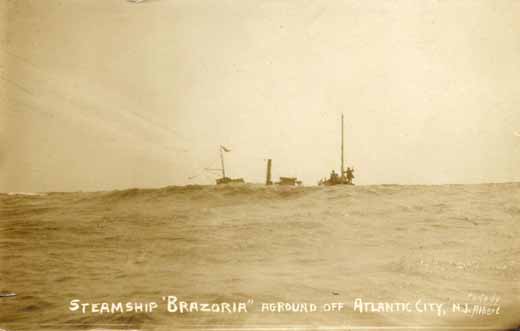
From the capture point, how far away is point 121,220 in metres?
4.02

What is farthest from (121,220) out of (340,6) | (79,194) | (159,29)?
(340,6)

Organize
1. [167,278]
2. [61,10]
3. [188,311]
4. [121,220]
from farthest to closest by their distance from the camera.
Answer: [121,220], [61,10], [167,278], [188,311]

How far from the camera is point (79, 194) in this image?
3809 millimetres

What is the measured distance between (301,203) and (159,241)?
1.83m

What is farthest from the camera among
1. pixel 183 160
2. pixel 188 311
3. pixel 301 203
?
pixel 301 203

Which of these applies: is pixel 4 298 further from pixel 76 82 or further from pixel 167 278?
pixel 76 82

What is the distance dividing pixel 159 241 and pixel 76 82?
141cm

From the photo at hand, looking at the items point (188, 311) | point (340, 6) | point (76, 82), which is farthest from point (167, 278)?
point (340, 6)

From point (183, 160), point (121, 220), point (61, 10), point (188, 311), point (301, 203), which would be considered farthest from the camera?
point (301, 203)

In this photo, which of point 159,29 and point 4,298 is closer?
point 4,298

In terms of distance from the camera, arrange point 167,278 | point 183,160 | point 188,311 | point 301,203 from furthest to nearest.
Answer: point 301,203 < point 183,160 < point 167,278 < point 188,311

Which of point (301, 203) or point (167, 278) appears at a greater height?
point (301, 203)

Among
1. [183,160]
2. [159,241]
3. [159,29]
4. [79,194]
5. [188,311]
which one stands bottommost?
[188,311]

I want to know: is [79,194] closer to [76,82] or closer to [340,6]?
[76,82]
